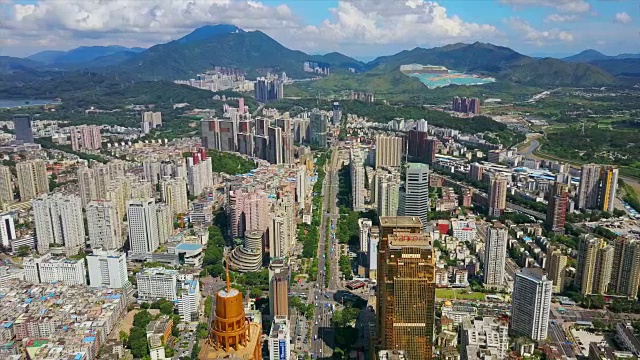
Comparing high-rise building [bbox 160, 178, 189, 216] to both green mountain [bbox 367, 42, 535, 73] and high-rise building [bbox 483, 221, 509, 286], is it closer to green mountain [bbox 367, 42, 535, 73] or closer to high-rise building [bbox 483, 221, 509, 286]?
high-rise building [bbox 483, 221, 509, 286]

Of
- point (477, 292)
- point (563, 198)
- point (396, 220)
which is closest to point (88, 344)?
point (396, 220)

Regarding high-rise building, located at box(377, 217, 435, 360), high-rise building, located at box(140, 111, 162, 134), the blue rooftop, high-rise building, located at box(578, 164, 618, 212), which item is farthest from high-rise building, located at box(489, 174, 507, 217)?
high-rise building, located at box(140, 111, 162, 134)

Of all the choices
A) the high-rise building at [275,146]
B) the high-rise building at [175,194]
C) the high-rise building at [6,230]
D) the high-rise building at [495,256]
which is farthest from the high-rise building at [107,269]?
the high-rise building at [275,146]

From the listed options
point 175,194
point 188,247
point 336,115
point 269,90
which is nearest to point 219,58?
point 269,90

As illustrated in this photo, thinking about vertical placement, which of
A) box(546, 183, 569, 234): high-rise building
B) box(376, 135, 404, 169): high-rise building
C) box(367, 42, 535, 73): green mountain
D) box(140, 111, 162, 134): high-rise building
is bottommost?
box(546, 183, 569, 234): high-rise building

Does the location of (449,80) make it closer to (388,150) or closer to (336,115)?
(336,115)

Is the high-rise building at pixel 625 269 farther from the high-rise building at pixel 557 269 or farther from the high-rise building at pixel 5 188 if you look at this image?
the high-rise building at pixel 5 188
